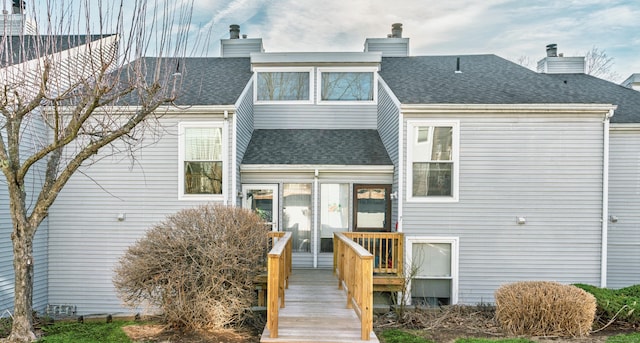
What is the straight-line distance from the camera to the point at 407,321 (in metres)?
6.17

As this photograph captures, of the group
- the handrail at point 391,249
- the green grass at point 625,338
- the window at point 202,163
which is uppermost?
the window at point 202,163

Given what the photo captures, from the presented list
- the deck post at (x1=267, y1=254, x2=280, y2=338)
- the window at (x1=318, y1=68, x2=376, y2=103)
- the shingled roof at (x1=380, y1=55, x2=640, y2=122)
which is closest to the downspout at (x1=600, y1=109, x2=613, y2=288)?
the shingled roof at (x1=380, y1=55, x2=640, y2=122)

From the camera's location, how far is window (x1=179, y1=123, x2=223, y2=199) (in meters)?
8.27

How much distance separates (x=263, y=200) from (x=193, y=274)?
396 centimetres

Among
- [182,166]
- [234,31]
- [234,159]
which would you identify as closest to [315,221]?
[234,159]

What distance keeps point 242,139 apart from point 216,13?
276 cm

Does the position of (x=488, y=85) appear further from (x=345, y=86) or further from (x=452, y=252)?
(x=452, y=252)

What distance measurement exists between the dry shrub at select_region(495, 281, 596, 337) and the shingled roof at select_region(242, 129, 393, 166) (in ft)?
13.3

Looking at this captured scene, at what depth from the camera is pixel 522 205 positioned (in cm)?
797

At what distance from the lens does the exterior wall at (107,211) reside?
822cm

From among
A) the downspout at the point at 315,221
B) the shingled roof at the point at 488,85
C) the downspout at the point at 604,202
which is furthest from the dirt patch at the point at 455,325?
the shingled roof at the point at 488,85

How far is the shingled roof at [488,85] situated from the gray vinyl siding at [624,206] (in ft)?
1.97

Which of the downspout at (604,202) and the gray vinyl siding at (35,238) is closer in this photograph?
the gray vinyl siding at (35,238)

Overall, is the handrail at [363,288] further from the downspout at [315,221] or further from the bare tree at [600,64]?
the bare tree at [600,64]
